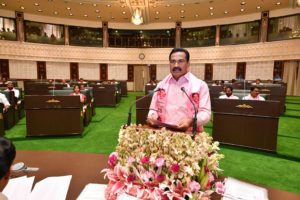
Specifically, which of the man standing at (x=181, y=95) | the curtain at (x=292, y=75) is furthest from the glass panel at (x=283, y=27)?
the man standing at (x=181, y=95)

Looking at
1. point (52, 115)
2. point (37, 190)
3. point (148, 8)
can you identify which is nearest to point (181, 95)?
point (37, 190)

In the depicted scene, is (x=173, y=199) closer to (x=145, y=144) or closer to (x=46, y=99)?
(x=145, y=144)

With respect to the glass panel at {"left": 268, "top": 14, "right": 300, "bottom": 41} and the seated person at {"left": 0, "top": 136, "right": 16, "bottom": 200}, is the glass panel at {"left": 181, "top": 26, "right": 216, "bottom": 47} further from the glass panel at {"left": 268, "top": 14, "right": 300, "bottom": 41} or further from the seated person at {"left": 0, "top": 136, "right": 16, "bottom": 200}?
the seated person at {"left": 0, "top": 136, "right": 16, "bottom": 200}

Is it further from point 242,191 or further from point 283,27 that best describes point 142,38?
point 242,191

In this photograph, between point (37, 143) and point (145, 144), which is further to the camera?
point (37, 143)

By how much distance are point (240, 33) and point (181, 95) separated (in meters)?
16.2

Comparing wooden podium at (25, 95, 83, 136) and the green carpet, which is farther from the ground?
wooden podium at (25, 95, 83, 136)

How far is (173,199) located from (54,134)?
5124mm

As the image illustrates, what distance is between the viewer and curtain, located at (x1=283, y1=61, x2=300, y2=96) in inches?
580

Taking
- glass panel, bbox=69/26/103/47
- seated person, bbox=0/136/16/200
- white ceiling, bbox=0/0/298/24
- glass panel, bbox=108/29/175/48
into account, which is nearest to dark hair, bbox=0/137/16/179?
seated person, bbox=0/136/16/200

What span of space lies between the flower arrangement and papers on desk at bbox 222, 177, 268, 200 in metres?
0.29

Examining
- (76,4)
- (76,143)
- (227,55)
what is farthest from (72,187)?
(227,55)

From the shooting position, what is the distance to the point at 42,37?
54.0ft

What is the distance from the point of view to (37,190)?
120cm
